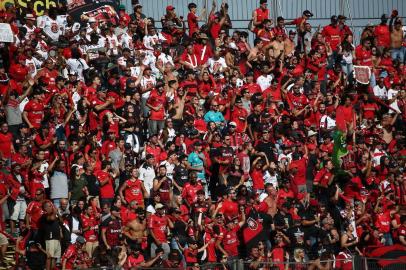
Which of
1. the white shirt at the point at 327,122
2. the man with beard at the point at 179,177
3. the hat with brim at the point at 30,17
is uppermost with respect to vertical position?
the hat with brim at the point at 30,17

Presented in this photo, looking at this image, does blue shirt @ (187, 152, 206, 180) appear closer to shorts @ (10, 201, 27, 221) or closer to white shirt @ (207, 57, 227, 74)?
shorts @ (10, 201, 27, 221)

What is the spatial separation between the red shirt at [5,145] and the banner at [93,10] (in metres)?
6.11

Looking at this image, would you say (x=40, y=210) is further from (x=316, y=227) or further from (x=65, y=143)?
(x=316, y=227)

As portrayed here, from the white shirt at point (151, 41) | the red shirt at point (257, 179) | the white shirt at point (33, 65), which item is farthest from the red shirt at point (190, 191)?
the white shirt at point (151, 41)

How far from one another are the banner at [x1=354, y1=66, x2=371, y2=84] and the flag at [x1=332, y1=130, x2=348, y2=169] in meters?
3.24

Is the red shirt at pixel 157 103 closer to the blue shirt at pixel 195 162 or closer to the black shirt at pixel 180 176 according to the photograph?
the blue shirt at pixel 195 162

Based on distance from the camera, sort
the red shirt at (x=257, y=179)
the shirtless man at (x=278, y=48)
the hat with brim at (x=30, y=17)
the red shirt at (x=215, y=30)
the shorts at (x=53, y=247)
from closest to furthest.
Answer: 1. the shorts at (x=53, y=247)
2. the red shirt at (x=257, y=179)
3. the hat with brim at (x=30, y=17)
4. the shirtless man at (x=278, y=48)
5. the red shirt at (x=215, y=30)

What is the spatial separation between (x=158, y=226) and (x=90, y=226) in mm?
1314

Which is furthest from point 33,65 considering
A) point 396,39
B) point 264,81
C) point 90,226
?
point 396,39

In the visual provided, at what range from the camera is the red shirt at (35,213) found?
76.1 ft

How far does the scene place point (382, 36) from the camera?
3397cm

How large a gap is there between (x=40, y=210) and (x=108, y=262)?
174cm

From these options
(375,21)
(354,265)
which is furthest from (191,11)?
(354,265)

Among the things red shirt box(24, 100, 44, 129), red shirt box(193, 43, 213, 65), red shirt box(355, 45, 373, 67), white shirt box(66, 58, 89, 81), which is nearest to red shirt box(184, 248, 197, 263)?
red shirt box(24, 100, 44, 129)
